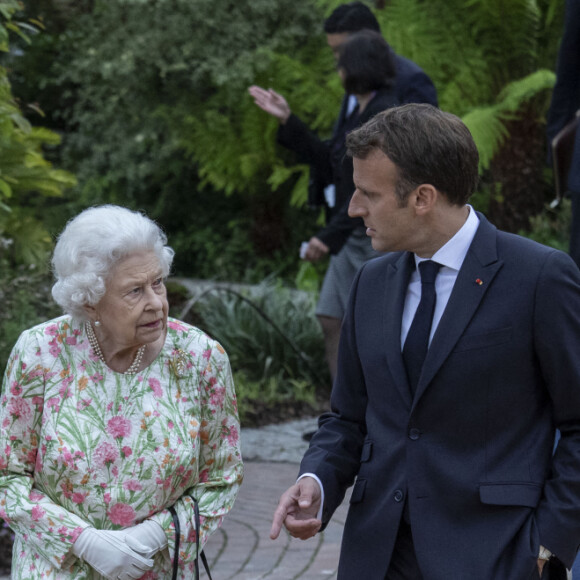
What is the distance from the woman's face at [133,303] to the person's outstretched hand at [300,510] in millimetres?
602

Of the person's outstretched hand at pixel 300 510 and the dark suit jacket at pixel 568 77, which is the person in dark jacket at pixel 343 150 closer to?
the dark suit jacket at pixel 568 77

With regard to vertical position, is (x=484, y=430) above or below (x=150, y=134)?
above

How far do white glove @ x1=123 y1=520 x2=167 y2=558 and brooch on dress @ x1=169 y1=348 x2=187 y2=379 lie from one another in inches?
16.1

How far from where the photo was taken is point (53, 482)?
288 cm

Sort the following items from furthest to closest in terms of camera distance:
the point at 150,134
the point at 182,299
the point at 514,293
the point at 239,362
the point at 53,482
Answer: the point at 150,134 < the point at 182,299 < the point at 239,362 < the point at 53,482 < the point at 514,293

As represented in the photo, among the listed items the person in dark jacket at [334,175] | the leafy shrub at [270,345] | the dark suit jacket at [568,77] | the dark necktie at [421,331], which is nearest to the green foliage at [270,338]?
the leafy shrub at [270,345]

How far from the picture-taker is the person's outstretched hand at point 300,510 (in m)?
2.57

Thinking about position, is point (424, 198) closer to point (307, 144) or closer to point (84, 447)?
point (84, 447)

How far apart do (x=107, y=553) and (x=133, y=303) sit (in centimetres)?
66

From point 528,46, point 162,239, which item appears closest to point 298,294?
point 528,46

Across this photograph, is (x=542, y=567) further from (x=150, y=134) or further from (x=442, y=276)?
(x=150, y=134)

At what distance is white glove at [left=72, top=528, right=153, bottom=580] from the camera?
9.15ft

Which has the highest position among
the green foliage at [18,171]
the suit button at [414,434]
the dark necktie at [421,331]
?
the dark necktie at [421,331]

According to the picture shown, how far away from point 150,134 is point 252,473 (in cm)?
687
